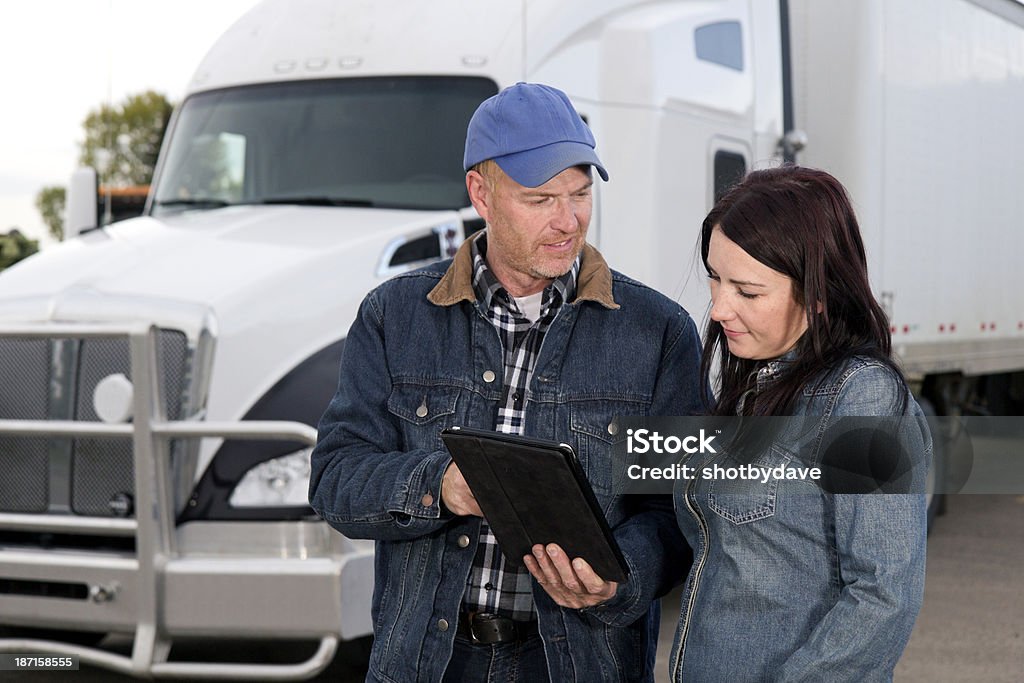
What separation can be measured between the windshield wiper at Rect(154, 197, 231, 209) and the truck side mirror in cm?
78

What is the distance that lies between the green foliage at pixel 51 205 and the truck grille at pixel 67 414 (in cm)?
3879

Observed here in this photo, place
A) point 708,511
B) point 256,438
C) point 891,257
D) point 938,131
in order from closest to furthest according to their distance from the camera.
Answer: point 708,511, point 256,438, point 891,257, point 938,131

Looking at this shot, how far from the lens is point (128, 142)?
47938mm

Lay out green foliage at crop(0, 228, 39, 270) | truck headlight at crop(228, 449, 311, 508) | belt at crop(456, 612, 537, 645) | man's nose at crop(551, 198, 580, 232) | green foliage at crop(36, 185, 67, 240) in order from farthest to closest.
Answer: green foliage at crop(36, 185, 67, 240) < green foliage at crop(0, 228, 39, 270) < truck headlight at crop(228, 449, 311, 508) < man's nose at crop(551, 198, 580, 232) < belt at crop(456, 612, 537, 645)

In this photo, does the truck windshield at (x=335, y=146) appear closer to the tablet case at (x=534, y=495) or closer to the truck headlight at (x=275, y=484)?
the truck headlight at (x=275, y=484)

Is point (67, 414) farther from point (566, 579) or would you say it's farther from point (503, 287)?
point (566, 579)

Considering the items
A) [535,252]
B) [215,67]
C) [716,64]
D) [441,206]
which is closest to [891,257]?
[716,64]

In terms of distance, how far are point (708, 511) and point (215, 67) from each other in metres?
4.91

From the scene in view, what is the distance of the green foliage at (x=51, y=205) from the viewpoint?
42375 mm

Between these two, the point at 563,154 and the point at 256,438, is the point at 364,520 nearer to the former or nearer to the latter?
the point at 563,154

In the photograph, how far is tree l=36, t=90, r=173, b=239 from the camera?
42.9 metres

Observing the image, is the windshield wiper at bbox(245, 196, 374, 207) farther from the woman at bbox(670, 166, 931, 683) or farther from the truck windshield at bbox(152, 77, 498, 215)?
the woman at bbox(670, 166, 931, 683)

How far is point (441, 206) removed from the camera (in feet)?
18.5

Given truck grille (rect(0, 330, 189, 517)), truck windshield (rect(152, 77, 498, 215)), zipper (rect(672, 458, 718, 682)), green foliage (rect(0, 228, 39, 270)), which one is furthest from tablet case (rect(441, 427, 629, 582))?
green foliage (rect(0, 228, 39, 270))
